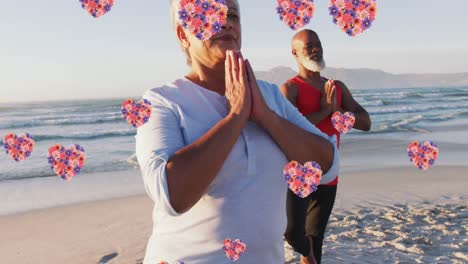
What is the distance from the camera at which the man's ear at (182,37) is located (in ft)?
5.25

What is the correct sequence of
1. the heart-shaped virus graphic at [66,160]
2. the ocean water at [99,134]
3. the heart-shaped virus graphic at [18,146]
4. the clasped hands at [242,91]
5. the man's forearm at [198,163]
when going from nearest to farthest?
1. the man's forearm at [198,163]
2. the clasped hands at [242,91]
3. the heart-shaped virus graphic at [66,160]
4. the heart-shaped virus graphic at [18,146]
5. the ocean water at [99,134]

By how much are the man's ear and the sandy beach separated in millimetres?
3548

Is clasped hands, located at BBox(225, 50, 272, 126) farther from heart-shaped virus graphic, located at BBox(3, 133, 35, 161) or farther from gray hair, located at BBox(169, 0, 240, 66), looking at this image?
heart-shaped virus graphic, located at BBox(3, 133, 35, 161)

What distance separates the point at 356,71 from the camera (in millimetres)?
77312

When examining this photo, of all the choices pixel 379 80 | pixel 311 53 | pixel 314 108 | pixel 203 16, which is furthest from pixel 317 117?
pixel 379 80

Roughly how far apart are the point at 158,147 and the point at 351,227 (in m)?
5.13

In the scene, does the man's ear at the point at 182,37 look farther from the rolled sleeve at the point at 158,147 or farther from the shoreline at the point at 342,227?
the shoreline at the point at 342,227

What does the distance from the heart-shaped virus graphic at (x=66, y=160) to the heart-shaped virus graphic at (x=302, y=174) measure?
2.52 ft

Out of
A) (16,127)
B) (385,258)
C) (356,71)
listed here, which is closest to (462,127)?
(385,258)

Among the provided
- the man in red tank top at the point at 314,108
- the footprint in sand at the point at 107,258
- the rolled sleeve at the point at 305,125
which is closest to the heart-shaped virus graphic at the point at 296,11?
the rolled sleeve at the point at 305,125

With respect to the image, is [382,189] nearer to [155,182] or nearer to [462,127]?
[155,182]

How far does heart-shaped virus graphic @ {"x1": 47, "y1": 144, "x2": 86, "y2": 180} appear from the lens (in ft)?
5.60

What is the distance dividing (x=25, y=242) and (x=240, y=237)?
17.9 feet

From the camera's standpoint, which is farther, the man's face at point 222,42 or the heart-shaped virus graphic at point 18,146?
the heart-shaped virus graphic at point 18,146
